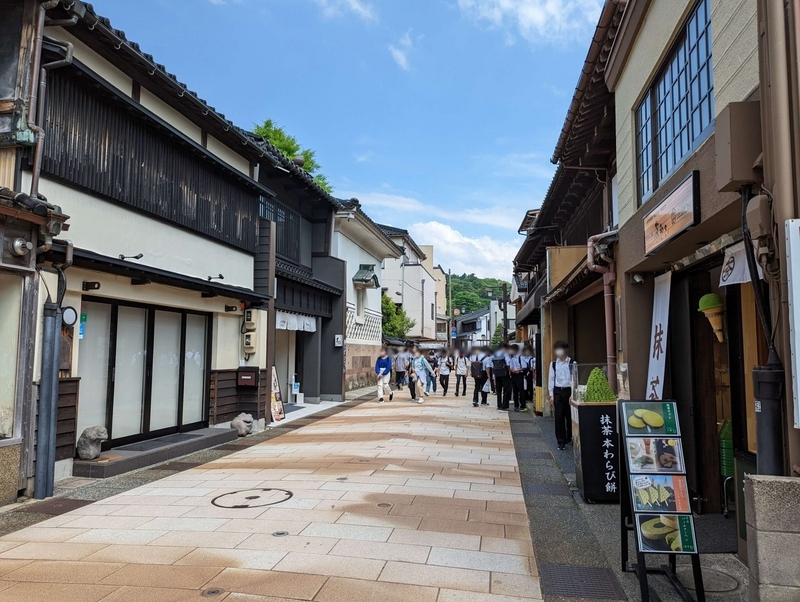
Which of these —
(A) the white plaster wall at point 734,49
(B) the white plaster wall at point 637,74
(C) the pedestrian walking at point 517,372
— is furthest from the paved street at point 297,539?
(C) the pedestrian walking at point 517,372

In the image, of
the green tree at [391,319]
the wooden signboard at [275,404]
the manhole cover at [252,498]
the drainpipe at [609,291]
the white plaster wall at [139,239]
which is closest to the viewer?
the manhole cover at [252,498]

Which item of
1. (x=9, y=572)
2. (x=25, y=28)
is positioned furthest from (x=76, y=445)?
(x=25, y=28)

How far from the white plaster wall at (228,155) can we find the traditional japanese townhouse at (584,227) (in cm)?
676

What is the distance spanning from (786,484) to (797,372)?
648mm

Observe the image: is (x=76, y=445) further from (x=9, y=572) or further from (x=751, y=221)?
(x=751, y=221)

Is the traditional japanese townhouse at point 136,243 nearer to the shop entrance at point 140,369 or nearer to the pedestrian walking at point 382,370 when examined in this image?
the shop entrance at point 140,369

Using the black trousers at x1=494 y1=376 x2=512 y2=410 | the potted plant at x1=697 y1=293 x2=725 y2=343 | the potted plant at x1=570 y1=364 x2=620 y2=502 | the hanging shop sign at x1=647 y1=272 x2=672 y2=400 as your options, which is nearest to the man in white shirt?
the hanging shop sign at x1=647 y1=272 x2=672 y2=400

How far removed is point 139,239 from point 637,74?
770 centimetres

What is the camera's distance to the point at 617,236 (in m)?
8.12

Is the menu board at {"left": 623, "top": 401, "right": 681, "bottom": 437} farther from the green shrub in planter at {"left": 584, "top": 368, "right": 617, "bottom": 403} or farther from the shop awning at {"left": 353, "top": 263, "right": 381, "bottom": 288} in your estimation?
the shop awning at {"left": 353, "top": 263, "right": 381, "bottom": 288}

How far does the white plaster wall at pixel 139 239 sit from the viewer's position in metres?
7.79

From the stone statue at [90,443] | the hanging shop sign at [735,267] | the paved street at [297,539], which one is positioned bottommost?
the paved street at [297,539]

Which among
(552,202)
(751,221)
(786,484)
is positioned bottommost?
(786,484)

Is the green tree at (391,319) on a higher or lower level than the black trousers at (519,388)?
higher
